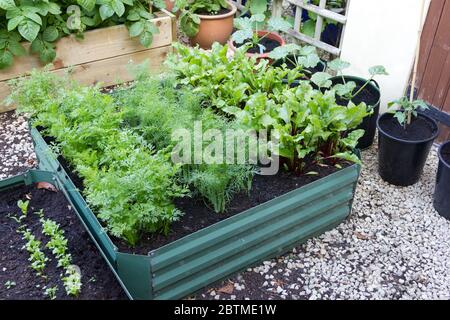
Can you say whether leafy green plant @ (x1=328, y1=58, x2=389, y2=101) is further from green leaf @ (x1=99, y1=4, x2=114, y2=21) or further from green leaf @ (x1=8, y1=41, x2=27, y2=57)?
green leaf @ (x1=8, y1=41, x2=27, y2=57)

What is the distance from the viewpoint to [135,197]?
1940mm

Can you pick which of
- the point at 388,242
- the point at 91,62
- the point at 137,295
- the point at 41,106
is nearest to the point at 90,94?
the point at 41,106

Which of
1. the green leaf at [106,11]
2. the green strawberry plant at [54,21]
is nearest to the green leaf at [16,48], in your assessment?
the green strawberry plant at [54,21]

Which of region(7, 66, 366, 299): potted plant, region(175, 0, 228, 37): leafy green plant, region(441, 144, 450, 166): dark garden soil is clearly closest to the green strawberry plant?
region(175, 0, 228, 37): leafy green plant

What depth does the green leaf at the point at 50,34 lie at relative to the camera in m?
3.23

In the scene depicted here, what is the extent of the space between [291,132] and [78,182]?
41.0 inches

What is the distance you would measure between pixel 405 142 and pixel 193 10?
2.19m

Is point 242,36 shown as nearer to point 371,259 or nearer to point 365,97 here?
point 365,97

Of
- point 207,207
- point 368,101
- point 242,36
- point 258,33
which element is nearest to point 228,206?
point 207,207

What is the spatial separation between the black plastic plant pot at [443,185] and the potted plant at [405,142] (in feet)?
0.31

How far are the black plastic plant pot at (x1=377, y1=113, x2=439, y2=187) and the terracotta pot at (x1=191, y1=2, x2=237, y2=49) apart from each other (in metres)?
1.79

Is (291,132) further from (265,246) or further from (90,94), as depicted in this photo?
(90,94)

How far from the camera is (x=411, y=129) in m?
2.84

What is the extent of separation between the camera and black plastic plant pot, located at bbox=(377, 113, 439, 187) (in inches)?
108
